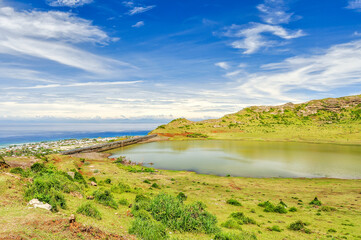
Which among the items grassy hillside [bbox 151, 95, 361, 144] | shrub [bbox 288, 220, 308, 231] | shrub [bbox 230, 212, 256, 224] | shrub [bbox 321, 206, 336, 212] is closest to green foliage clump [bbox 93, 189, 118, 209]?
shrub [bbox 230, 212, 256, 224]

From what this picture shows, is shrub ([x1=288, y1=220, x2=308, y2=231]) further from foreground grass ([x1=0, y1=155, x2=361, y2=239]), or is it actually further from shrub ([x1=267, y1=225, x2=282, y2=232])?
shrub ([x1=267, y1=225, x2=282, y2=232])

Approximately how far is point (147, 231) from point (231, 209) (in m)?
14.5

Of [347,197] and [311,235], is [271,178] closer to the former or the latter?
[347,197]

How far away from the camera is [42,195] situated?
13094 mm

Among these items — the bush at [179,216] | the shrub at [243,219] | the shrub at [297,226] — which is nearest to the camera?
the bush at [179,216]

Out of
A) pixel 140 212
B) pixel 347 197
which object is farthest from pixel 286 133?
pixel 140 212

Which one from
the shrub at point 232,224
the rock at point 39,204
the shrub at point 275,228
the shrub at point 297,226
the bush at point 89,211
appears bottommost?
the shrub at point 275,228

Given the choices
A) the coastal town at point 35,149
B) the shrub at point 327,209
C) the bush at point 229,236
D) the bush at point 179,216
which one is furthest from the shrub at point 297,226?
the coastal town at point 35,149

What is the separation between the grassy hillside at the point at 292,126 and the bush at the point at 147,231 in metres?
119

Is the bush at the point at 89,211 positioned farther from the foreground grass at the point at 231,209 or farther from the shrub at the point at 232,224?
the shrub at the point at 232,224

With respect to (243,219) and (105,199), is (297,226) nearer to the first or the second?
(243,219)

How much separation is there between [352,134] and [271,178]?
108 meters

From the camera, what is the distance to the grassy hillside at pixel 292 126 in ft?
385

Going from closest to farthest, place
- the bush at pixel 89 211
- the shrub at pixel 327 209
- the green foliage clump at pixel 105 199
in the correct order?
the bush at pixel 89 211 → the green foliage clump at pixel 105 199 → the shrub at pixel 327 209
